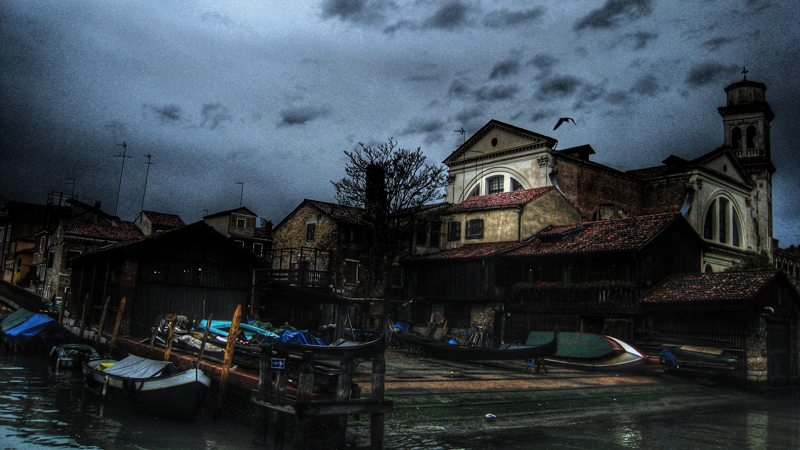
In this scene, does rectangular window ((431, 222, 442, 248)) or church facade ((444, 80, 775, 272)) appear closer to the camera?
rectangular window ((431, 222, 442, 248))

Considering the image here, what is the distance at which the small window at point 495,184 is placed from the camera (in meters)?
37.5

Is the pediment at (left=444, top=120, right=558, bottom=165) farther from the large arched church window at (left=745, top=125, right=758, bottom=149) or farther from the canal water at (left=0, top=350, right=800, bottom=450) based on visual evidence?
the canal water at (left=0, top=350, right=800, bottom=450)

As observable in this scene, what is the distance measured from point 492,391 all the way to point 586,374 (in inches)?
254

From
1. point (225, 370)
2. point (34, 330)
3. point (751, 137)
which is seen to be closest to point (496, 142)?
point (751, 137)

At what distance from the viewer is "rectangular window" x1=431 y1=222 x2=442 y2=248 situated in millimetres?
33562

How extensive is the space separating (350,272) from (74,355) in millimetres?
14781

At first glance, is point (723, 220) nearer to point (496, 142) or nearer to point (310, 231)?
point (496, 142)

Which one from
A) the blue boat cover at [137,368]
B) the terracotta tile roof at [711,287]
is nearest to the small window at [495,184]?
the terracotta tile roof at [711,287]

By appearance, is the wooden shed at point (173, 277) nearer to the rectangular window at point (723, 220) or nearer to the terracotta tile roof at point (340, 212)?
the terracotta tile roof at point (340, 212)

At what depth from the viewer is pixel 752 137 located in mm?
42906

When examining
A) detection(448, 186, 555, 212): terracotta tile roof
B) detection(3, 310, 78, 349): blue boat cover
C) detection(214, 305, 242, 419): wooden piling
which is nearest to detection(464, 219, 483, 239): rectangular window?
detection(448, 186, 555, 212): terracotta tile roof

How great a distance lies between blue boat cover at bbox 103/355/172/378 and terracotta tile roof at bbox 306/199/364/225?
56.1 feet

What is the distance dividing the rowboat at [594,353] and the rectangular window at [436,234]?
11.2 m

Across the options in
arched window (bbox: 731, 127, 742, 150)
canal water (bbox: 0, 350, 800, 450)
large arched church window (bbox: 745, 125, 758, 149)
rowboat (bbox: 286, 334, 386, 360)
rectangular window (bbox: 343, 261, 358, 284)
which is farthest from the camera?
arched window (bbox: 731, 127, 742, 150)
